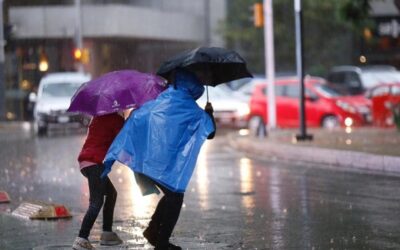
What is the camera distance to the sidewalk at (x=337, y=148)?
1658 centimetres

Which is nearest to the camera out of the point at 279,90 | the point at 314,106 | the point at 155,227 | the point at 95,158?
the point at 155,227

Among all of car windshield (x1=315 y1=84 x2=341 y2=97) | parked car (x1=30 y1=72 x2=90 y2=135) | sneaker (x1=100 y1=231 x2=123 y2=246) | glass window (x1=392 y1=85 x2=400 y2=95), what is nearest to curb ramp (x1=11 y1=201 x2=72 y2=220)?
sneaker (x1=100 y1=231 x2=123 y2=246)

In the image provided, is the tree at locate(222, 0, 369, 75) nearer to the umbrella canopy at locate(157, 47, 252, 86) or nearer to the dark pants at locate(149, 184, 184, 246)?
the umbrella canopy at locate(157, 47, 252, 86)

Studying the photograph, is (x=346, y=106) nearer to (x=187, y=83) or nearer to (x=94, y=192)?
(x=94, y=192)

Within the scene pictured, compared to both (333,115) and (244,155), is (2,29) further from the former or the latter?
(244,155)

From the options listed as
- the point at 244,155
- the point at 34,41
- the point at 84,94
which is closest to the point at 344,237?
the point at 84,94

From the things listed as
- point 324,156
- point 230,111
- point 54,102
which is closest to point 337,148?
point 324,156

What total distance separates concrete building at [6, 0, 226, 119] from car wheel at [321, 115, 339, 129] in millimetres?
23001

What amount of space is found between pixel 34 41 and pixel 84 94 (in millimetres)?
45104

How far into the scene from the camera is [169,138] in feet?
26.5

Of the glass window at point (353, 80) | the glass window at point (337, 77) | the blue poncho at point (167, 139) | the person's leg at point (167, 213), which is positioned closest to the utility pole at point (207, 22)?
the glass window at point (337, 77)

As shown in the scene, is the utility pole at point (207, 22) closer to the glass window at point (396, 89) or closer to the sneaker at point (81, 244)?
the glass window at point (396, 89)

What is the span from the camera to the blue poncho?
8055mm

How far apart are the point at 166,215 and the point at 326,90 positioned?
64.4ft
